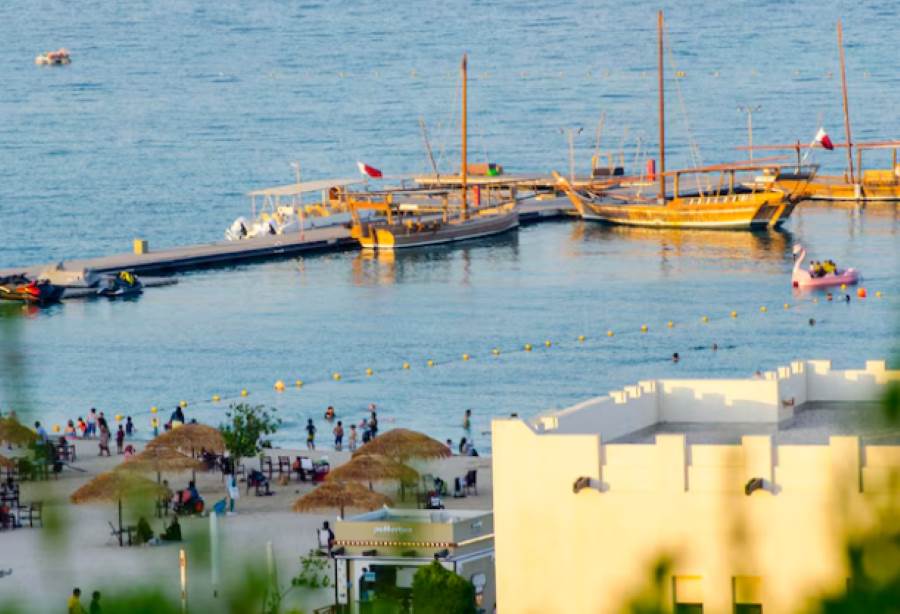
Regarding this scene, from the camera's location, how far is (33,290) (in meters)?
86.2

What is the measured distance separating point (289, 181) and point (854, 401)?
370 ft

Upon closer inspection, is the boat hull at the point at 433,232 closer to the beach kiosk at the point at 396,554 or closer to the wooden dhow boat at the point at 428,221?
the wooden dhow boat at the point at 428,221

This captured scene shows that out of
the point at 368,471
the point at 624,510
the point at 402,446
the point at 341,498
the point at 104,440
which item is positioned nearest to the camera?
the point at 624,510

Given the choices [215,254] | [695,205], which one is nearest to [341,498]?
[215,254]

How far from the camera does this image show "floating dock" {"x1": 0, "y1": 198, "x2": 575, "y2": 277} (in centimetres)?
9469

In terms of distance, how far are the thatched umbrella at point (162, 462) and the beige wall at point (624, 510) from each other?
1953 cm

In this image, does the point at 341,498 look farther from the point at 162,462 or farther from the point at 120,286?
the point at 120,286

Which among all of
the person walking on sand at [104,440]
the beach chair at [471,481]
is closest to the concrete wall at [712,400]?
the beach chair at [471,481]

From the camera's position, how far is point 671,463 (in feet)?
65.4

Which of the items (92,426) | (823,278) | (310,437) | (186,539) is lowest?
(310,437)

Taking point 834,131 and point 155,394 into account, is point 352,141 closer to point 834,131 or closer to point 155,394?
point 834,131

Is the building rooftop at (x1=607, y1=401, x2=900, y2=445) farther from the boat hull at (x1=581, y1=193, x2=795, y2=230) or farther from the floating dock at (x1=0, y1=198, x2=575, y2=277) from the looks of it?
the boat hull at (x1=581, y1=193, x2=795, y2=230)

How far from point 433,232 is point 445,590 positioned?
82.4 metres

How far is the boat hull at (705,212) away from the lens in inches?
4272
